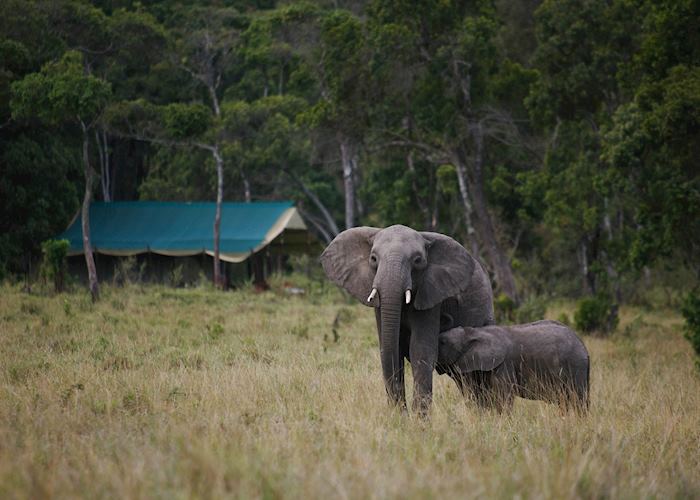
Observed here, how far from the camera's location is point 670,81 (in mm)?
15797

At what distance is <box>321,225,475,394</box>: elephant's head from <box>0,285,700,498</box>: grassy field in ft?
3.08

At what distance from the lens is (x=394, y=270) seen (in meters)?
8.16

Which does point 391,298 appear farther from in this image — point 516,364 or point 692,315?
point 692,315

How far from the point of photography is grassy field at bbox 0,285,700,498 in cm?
523

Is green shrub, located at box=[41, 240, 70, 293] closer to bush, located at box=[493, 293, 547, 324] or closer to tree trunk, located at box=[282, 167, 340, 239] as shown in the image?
bush, located at box=[493, 293, 547, 324]

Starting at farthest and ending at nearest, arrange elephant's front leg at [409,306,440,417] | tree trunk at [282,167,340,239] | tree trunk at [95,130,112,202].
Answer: tree trunk at [282,167,340,239], tree trunk at [95,130,112,202], elephant's front leg at [409,306,440,417]

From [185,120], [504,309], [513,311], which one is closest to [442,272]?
[504,309]

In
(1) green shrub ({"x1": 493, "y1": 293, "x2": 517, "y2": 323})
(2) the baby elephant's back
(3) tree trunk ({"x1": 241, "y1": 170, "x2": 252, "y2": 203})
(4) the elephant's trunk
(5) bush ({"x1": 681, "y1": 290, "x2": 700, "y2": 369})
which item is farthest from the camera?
(3) tree trunk ({"x1": 241, "y1": 170, "x2": 252, "y2": 203})

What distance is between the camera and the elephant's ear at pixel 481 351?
→ 8625 mm

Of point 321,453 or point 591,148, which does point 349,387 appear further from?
point 591,148

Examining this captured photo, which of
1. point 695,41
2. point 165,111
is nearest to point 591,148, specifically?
point 695,41

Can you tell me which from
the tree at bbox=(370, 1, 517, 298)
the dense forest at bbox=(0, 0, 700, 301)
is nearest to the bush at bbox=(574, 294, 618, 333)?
the dense forest at bbox=(0, 0, 700, 301)

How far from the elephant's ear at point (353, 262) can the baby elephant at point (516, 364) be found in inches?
35.6

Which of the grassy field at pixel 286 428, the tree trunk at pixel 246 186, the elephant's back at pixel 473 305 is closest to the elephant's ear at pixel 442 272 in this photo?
the elephant's back at pixel 473 305
